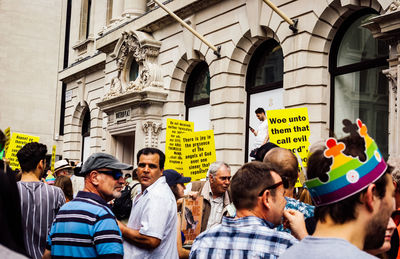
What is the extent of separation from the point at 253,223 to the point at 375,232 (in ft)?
3.34

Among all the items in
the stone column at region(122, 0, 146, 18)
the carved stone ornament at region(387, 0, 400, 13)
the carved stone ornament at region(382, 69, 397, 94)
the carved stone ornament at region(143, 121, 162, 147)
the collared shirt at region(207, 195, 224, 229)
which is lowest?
the collared shirt at region(207, 195, 224, 229)

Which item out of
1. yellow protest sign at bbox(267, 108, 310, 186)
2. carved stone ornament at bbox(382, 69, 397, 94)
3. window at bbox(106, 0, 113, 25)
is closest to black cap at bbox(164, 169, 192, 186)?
yellow protest sign at bbox(267, 108, 310, 186)

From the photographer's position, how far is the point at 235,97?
15.4 m

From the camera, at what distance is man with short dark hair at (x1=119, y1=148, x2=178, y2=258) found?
15.5ft

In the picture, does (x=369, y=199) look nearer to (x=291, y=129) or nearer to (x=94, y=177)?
(x=94, y=177)

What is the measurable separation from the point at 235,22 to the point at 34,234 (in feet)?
35.9

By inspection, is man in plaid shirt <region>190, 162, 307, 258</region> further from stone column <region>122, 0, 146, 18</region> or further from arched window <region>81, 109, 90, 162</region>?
arched window <region>81, 109, 90, 162</region>

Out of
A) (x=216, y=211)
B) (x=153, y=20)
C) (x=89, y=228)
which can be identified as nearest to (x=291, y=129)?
(x=216, y=211)

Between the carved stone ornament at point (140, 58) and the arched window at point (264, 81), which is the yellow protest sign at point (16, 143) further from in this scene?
the carved stone ornament at point (140, 58)

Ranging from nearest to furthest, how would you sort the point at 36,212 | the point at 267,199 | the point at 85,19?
the point at 267,199, the point at 36,212, the point at 85,19

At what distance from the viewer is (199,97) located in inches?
706

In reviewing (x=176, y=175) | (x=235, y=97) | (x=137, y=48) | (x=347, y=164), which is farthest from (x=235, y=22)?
(x=347, y=164)

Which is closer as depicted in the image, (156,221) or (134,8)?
(156,221)

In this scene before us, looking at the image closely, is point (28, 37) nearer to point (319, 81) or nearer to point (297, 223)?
point (319, 81)
